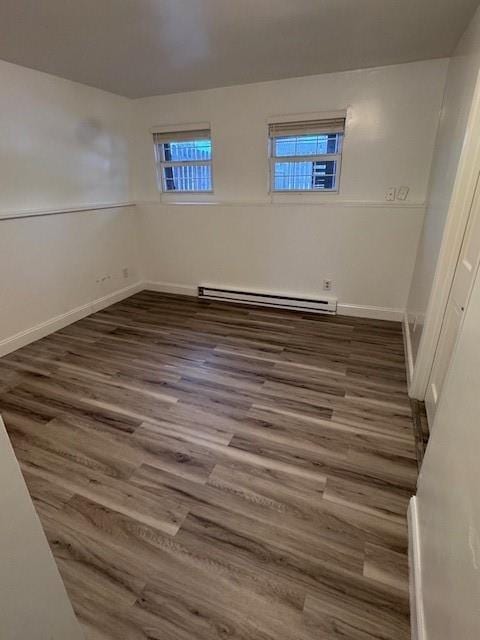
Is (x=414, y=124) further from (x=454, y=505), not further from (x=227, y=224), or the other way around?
(x=454, y=505)

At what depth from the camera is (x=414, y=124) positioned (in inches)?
118

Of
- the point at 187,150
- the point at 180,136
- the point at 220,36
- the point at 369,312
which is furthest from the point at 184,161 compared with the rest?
the point at 369,312

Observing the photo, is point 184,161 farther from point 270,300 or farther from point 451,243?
point 451,243

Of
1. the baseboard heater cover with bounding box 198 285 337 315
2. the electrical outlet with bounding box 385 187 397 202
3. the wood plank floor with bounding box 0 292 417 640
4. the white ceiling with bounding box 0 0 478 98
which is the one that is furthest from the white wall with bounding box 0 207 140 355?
the electrical outlet with bounding box 385 187 397 202

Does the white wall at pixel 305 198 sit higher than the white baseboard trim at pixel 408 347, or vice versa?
the white wall at pixel 305 198

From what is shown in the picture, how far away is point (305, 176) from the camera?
3576 mm

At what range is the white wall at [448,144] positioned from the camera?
6.31ft

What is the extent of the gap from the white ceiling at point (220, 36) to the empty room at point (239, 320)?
0.02 m

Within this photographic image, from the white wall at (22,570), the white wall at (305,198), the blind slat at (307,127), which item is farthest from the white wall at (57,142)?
the white wall at (22,570)

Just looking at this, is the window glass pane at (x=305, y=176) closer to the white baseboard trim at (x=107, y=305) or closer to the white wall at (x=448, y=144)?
→ the white wall at (x=448, y=144)

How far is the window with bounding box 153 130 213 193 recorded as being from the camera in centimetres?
385

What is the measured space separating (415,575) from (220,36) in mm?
3136

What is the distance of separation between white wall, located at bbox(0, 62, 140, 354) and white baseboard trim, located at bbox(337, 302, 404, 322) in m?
2.74

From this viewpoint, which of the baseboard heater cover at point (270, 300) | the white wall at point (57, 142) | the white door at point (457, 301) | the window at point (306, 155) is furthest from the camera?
the baseboard heater cover at point (270, 300)
